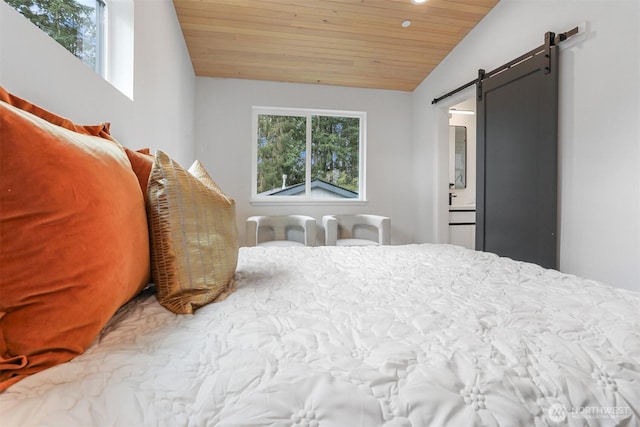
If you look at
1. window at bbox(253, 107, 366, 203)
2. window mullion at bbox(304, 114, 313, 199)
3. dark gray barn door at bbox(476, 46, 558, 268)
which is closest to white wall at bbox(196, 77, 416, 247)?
window at bbox(253, 107, 366, 203)

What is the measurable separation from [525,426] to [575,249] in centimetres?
221

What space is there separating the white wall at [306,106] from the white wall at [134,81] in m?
0.31

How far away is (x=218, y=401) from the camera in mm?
452

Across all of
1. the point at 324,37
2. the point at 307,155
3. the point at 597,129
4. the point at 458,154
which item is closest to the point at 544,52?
the point at 597,129

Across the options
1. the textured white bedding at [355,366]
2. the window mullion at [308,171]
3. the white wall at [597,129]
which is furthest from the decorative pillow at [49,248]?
the window mullion at [308,171]

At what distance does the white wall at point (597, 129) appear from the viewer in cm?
175

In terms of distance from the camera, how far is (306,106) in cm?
373

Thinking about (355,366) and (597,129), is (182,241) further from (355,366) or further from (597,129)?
(597,129)

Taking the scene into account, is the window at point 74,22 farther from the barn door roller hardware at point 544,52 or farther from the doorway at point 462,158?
the doorway at point 462,158

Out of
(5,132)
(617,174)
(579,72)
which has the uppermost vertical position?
(579,72)

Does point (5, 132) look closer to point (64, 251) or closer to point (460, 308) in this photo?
point (64, 251)

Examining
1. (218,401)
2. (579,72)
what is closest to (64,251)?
(218,401)

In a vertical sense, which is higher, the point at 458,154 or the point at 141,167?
the point at 458,154

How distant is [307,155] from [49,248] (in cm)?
347
